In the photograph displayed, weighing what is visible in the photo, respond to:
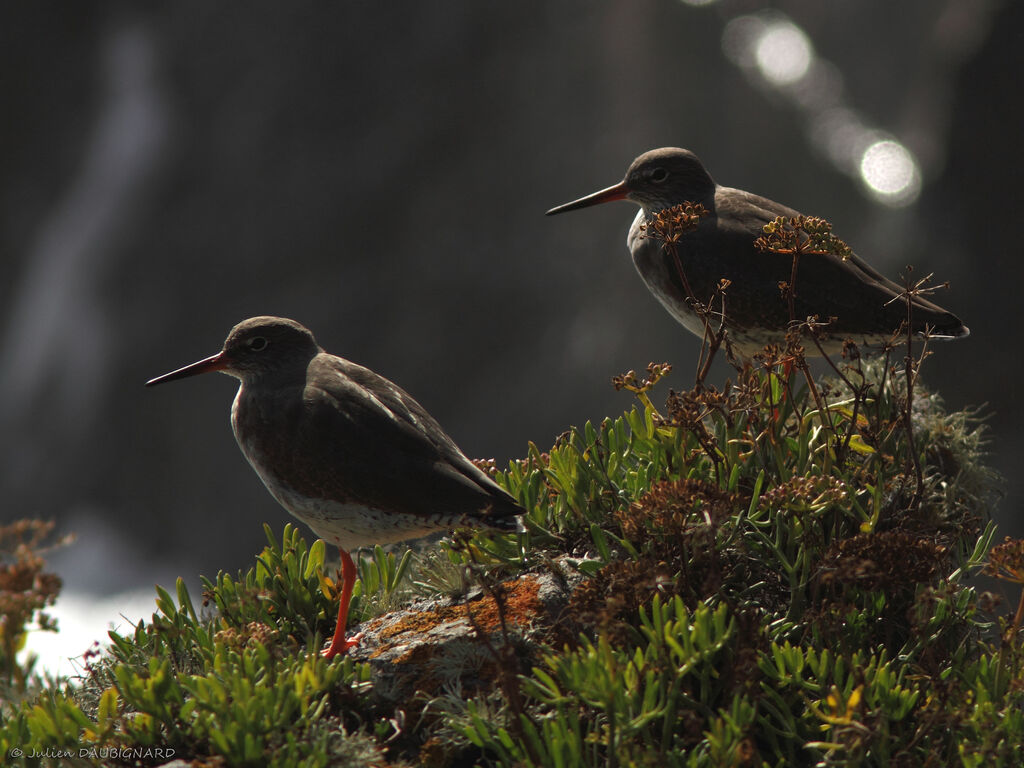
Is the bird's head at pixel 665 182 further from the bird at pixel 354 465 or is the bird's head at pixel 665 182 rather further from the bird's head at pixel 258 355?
the bird at pixel 354 465

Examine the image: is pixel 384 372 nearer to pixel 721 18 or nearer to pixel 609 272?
pixel 609 272

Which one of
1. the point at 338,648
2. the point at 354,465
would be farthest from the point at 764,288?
the point at 338,648

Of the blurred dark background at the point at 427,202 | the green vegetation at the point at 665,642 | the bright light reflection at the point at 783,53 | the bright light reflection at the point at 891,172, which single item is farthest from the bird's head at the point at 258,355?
the bright light reflection at the point at 783,53

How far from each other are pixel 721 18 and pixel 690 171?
7.56m

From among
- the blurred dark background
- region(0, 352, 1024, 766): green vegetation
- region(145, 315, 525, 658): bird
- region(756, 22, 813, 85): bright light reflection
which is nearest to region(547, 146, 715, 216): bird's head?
region(0, 352, 1024, 766): green vegetation

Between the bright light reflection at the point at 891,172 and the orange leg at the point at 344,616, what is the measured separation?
8.23 meters

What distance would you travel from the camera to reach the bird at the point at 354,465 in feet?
13.8

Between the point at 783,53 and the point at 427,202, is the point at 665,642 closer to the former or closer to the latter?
the point at 783,53

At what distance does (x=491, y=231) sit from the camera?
13.1 meters

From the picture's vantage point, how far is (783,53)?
475 inches

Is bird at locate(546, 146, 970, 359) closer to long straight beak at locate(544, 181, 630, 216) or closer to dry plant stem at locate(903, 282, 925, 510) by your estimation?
long straight beak at locate(544, 181, 630, 216)

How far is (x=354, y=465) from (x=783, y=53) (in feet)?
32.3

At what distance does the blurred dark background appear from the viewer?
34.1 ft

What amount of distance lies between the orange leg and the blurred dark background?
7.03m
